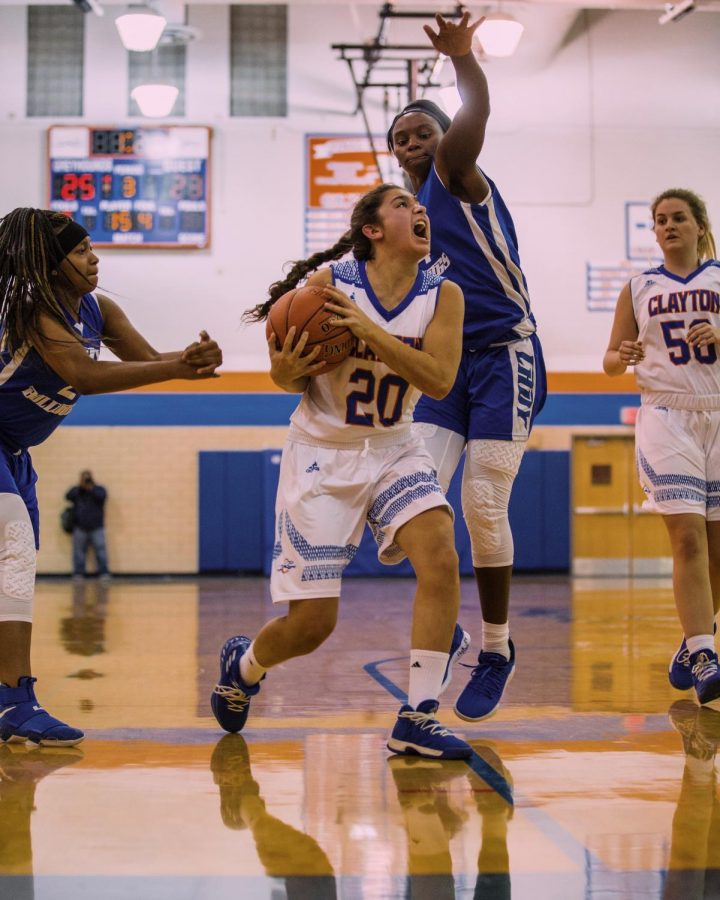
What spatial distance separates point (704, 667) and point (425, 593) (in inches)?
55.5

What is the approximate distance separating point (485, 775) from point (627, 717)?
108cm

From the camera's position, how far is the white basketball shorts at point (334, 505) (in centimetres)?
331

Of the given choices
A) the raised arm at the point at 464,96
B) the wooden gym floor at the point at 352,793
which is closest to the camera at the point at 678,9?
the wooden gym floor at the point at 352,793

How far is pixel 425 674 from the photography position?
3.31m

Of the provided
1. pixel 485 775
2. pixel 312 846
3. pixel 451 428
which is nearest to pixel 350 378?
pixel 451 428

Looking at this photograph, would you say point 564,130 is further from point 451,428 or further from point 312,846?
point 312,846

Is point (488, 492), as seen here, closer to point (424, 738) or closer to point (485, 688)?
point (485, 688)

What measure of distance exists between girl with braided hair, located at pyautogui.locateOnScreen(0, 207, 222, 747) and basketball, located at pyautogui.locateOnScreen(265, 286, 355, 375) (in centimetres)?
36

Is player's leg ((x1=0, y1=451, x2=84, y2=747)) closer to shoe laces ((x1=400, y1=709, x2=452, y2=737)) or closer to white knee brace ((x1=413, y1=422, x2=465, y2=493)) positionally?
shoe laces ((x1=400, y1=709, x2=452, y2=737))

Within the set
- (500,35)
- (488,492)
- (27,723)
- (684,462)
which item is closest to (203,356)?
(488,492)

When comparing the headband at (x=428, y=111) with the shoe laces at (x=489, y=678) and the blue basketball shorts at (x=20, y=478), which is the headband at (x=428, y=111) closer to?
the blue basketball shorts at (x=20, y=478)

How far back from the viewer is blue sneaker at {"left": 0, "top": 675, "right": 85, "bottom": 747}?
3.52 metres

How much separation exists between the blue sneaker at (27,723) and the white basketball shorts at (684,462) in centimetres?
231

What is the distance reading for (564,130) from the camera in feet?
41.9
